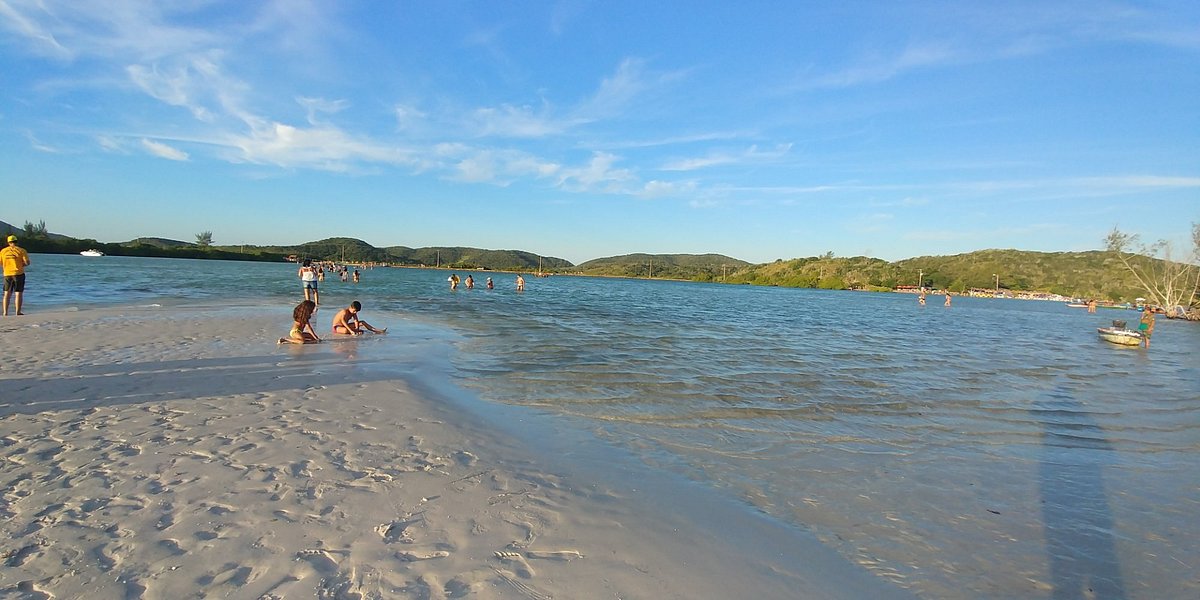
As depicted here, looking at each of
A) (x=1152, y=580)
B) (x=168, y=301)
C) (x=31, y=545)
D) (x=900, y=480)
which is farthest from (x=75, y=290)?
(x=1152, y=580)

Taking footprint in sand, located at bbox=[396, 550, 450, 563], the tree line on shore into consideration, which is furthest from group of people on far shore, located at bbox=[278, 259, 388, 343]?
the tree line on shore

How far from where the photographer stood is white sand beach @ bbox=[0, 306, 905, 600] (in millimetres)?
3102

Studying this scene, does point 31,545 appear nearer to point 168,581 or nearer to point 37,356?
point 168,581

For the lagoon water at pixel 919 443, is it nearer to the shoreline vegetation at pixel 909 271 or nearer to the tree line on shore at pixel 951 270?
the tree line on shore at pixel 951 270

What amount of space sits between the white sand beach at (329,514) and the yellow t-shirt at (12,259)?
32.0 ft

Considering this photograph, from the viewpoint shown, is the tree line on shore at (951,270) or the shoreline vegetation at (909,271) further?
the shoreline vegetation at (909,271)

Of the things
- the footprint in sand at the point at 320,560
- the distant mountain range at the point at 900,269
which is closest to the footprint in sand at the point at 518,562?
the footprint in sand at the point at 320,560

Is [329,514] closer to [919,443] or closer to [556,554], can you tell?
[556,554]

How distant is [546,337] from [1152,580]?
1433 cm

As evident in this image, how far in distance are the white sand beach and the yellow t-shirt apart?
9.77m

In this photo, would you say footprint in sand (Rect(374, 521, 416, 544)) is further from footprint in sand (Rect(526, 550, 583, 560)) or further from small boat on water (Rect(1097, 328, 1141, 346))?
small boat on water (Rect(1097, 328, 1141, 346))

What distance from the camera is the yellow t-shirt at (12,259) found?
44.9 ft

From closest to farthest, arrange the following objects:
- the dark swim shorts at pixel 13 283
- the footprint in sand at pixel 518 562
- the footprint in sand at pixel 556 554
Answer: the footprint in sand at pixel 518 562
the footprint in sand at pixel 556 554
the dark swim shorts at pixel 13 283

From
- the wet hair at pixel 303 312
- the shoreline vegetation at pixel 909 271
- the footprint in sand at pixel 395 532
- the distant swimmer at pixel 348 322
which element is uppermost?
→ the shoreline vegetation at pixel 909 271
